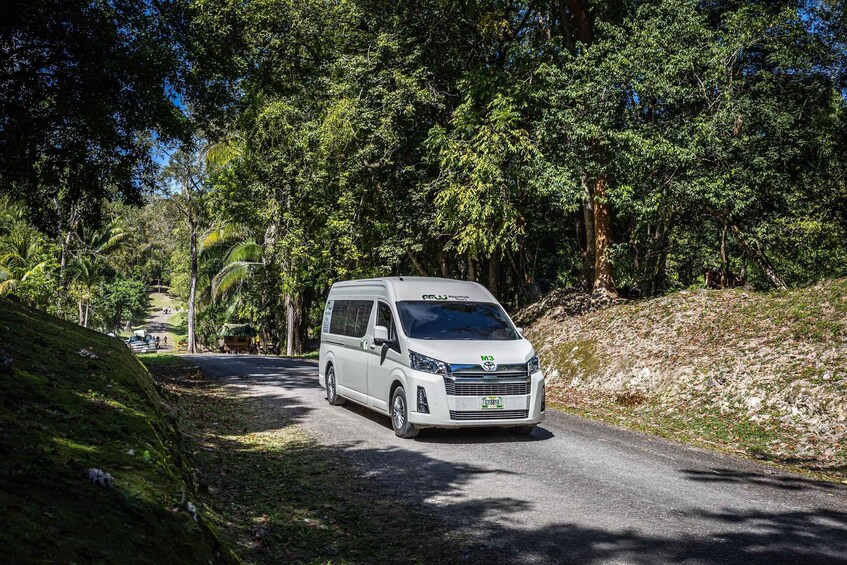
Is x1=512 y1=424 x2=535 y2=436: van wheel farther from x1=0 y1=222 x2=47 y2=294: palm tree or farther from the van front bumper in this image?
x1=0 y1=222 x2=47 y2=294: palm tree

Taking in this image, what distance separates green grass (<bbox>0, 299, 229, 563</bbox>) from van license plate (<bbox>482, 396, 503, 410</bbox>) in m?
4.21

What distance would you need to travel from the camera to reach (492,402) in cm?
936

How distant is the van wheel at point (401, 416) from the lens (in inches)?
379

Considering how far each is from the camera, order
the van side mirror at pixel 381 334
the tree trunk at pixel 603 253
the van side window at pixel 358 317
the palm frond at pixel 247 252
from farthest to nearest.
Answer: the palm frond at pixel 247 252 < the tree trunk at pixel 603 253 < the van side window at pixel 358 317 < the van side mirror at pixel 381 334

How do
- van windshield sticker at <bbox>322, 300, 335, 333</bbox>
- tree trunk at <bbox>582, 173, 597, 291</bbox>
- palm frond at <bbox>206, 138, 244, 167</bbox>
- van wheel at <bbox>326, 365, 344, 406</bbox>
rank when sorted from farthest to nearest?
1. palm frond at <bbox>206, 138, 244, 167</bbox>
2. tree trunk at <bbox>582, 173, 597, 291</bbox>
3. van windshield sticker at <bbox>322, 300, 335, 333</bbox>
4. van wheel at <bbox>326, 365, 344, 406</bbox>

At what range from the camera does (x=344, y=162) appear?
23250 mm

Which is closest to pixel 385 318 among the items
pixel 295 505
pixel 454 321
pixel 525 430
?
pixel 454 321

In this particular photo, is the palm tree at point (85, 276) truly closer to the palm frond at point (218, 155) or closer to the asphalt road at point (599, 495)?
the palm frond at point (218, 155)

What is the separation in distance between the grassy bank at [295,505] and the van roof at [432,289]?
274cm

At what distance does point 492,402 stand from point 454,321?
5.43ft

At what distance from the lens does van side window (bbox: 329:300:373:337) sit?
11.7 m

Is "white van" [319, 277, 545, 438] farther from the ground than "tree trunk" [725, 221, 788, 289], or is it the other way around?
"tree trunk" [725, 221, 788, 289]

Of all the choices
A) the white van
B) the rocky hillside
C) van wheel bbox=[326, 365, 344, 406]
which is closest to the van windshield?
the white van

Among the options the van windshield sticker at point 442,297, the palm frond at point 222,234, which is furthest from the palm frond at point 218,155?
the van windshield sticker at point 442,297
